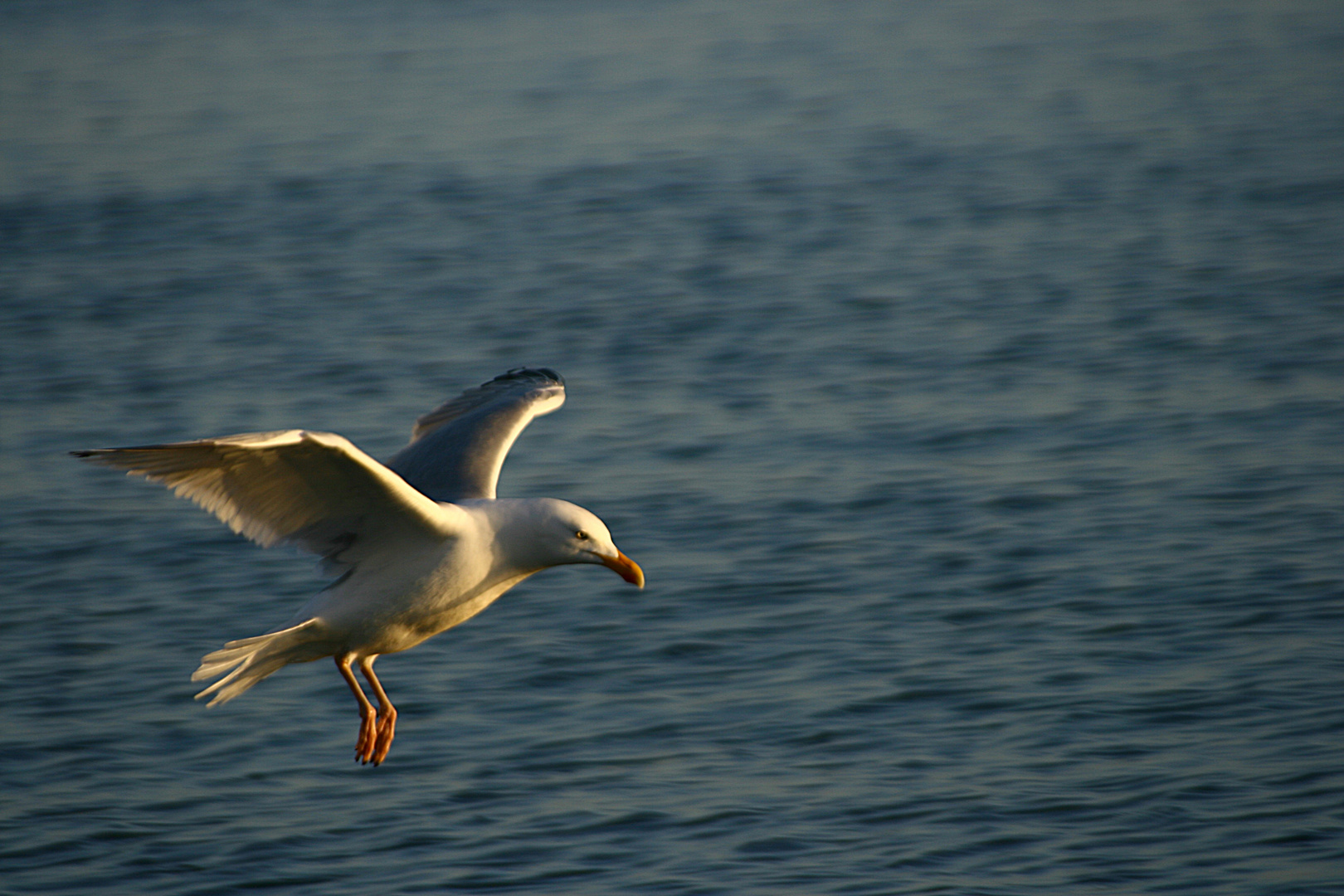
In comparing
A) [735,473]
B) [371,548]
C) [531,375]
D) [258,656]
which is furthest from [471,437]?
[735,473]

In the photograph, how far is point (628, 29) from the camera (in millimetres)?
32812

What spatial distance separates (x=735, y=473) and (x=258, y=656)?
607 centimetres

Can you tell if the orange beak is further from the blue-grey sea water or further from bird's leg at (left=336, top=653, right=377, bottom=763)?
the blue-grey sea water

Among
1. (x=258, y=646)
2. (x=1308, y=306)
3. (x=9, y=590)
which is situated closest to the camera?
(x=258, y=646)

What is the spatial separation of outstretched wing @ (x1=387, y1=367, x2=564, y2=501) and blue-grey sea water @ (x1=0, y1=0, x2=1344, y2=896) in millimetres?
1594

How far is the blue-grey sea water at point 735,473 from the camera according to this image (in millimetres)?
8898

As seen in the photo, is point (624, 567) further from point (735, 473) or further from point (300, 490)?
point (735, 473)

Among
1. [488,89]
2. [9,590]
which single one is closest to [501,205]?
[488,89]

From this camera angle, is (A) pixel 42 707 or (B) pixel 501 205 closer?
(A) pixel 42 707

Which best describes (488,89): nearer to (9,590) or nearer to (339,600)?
(9,590)

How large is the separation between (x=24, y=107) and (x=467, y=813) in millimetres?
21765

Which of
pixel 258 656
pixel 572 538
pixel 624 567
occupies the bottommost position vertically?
pixel 258 656

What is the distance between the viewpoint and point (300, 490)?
24.4 feet

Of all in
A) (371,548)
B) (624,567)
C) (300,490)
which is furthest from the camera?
(624,567)
